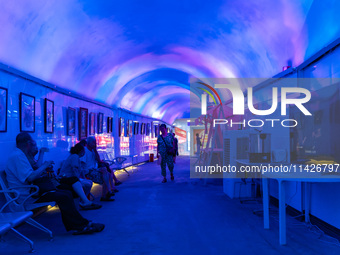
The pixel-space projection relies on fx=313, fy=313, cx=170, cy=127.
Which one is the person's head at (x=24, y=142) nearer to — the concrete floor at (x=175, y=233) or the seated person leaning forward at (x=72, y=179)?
the seated person leaning forward at (x=72, y=179)

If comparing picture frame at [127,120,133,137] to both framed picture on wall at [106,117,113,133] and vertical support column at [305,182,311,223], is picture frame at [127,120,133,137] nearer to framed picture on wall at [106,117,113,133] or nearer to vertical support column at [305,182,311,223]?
→ framed picture on wall at [106,117,113,133]

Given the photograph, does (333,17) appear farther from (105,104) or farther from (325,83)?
(105,104)

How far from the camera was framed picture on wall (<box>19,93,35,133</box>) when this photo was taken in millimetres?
5336

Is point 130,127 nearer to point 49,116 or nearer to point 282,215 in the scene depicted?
point 49,116

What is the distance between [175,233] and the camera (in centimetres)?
423

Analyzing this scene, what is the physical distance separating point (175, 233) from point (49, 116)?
152 inches

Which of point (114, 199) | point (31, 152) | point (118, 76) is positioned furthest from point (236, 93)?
point (31, 152)

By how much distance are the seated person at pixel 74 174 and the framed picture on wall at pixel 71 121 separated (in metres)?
2.28

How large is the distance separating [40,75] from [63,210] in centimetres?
317

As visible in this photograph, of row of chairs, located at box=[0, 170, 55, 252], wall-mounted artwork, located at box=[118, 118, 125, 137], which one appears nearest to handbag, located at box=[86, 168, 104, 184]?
row of chairs, located at box=[0, 170, 55, 252]

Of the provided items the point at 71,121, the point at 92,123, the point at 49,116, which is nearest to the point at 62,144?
the point at 71,121

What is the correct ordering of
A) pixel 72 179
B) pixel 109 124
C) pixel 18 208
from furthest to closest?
pixel 109 124
pixel 72 179
pixel 18 208

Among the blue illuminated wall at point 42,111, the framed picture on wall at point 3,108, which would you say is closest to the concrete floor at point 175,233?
the blue illuminated wall at point 42,111

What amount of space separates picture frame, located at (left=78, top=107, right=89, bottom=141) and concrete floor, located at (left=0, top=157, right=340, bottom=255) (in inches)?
113
